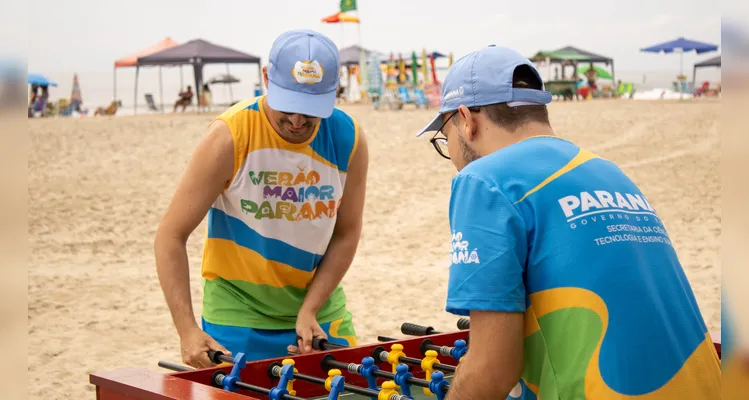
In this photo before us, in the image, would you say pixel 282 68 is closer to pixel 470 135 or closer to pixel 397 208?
pixel 470 135

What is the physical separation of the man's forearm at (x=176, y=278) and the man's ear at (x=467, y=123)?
1.39 metres

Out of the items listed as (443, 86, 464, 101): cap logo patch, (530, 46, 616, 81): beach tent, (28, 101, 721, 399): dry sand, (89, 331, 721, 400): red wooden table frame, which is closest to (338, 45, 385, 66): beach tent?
(530, 46, 616, 81): beach tent

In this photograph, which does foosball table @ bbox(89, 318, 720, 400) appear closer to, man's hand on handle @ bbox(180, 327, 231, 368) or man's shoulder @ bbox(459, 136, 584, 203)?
man's hand on handle @ bbox(180, 327, 231, 368)

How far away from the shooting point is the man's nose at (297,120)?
10.3 ft

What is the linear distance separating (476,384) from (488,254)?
28 centimetres

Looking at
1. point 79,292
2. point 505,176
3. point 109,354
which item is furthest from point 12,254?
point 79,292

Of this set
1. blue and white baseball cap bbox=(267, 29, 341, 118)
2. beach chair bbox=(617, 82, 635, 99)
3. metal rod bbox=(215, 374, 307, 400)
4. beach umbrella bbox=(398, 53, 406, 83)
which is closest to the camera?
metal rod bbox=(215, 374, 307, 400)

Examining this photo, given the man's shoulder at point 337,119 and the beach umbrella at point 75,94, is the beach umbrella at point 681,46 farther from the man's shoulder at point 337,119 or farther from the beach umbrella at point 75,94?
the man's shoulder at point 337,119

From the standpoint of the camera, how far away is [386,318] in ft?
25.8

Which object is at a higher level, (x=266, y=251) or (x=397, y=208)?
(x=266, y=251)

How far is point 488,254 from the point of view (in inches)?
73.4

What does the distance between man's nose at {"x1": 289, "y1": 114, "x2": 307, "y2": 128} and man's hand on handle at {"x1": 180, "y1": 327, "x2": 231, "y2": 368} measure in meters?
0.78

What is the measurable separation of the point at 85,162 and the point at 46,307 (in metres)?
8.64

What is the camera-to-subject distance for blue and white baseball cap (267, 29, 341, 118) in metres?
3.07
